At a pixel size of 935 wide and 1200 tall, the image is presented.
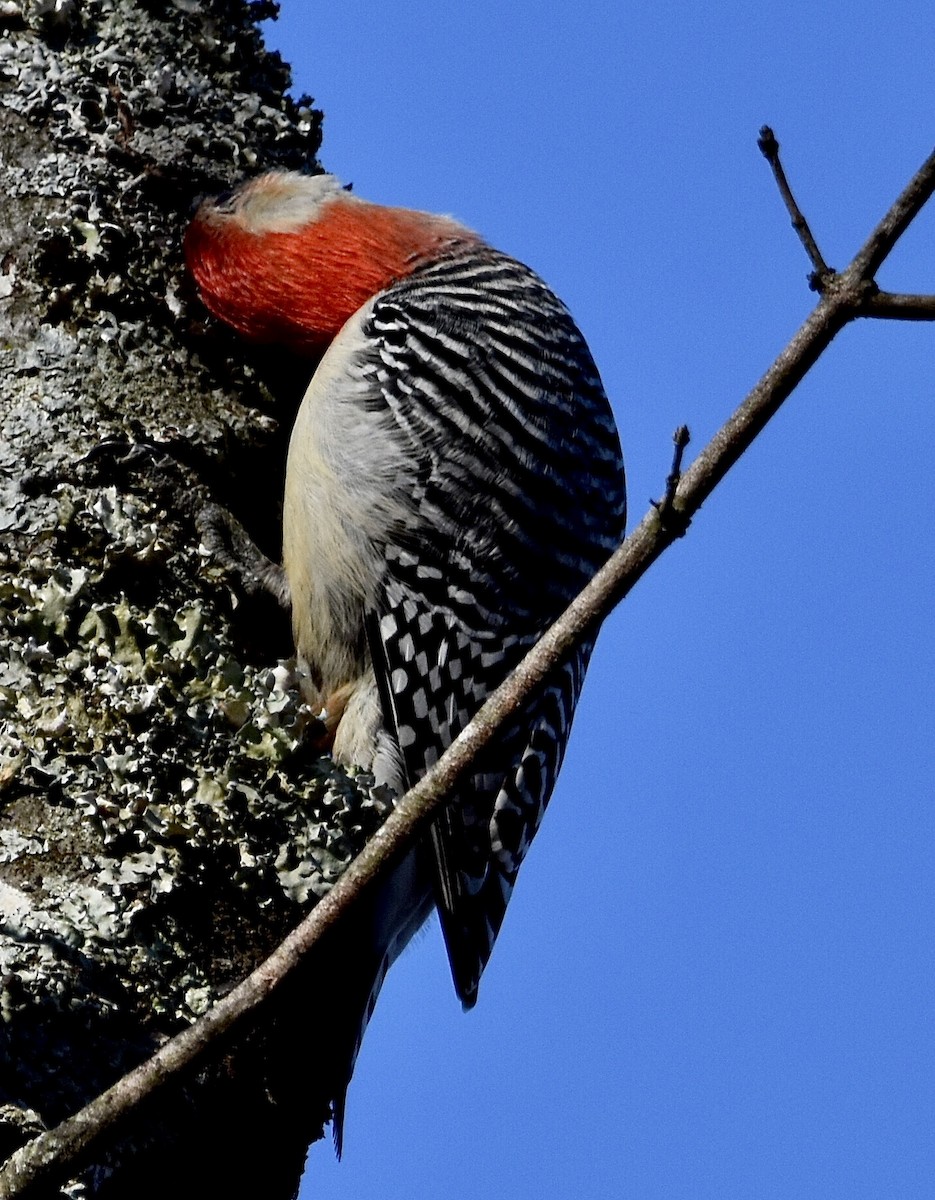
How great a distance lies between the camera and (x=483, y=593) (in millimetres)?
3734

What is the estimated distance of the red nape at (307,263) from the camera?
12.6 feet

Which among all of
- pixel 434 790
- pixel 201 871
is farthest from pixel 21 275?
pixel 434 790

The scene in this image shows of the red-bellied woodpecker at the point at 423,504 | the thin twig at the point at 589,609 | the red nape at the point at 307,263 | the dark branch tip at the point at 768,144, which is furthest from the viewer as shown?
the red nape at the point at 307,263

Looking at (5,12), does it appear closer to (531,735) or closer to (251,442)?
(251,442)

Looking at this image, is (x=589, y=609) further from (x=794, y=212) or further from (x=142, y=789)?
(x=142, y=789)

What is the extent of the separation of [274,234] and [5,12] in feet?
2.69

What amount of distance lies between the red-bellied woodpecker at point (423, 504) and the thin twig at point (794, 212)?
1614 millimetres

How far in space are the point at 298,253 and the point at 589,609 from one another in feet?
8.04

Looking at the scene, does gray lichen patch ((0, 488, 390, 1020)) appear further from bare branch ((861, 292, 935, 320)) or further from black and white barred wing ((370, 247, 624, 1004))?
bare branch ((861, 292, 935, 320))

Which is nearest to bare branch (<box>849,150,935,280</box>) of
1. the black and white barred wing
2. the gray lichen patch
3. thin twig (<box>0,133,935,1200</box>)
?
thin twig (<box>0,133,935,1200</box>)

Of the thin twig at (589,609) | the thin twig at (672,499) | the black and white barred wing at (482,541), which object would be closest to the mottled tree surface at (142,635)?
the black and white barred wing at (482,541)

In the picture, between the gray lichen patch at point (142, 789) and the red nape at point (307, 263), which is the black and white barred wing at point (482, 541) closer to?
the red nape at point (307, 263)

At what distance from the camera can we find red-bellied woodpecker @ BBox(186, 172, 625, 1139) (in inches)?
138

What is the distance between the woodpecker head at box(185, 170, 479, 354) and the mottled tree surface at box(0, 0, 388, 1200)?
76 millimetres
